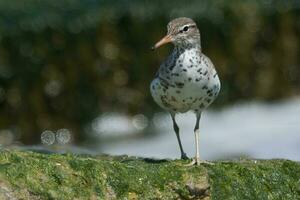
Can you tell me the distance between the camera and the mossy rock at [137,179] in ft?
Answer: 21.1

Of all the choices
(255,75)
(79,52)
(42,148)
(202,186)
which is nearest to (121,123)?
(79,52)

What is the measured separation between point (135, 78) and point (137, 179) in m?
7.84

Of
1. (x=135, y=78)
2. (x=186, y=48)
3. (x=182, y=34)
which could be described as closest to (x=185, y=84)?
(x=186, y=48)

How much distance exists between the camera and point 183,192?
22.5ft

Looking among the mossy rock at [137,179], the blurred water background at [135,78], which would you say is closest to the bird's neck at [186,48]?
the mossy rock at [137,179]

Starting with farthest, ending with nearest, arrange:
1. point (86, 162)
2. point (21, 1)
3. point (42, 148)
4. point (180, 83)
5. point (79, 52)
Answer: point (21, 1)
point (79, 52)
point (42, 148)
point (180, 83)
point (86, 162)

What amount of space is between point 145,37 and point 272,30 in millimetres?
2160

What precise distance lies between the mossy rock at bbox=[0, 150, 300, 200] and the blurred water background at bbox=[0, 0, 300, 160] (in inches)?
236

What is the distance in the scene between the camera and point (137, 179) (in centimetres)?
677

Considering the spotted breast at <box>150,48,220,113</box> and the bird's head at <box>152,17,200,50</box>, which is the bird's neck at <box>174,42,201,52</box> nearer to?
the bird's head at <box>152,17,200,50</box>

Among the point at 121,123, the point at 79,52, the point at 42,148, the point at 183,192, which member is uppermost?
the point at 79,52

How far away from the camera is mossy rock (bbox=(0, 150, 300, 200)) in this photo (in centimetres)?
642

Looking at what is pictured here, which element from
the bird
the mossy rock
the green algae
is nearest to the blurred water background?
the bird

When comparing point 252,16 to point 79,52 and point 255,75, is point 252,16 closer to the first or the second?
point 255,75
